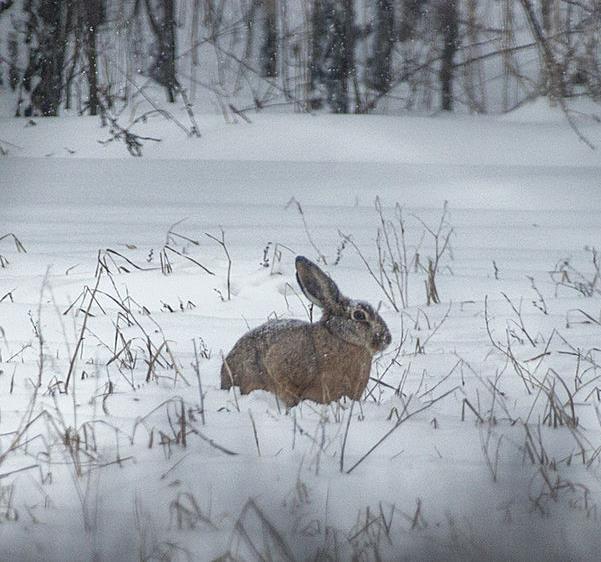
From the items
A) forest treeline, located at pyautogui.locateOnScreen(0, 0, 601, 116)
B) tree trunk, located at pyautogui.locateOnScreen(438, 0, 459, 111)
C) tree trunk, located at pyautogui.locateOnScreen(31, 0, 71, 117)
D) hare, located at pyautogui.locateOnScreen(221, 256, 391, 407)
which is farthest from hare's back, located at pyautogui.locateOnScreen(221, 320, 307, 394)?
tree trunk, located at pyautogui.locateOnScreen(438, 0, 459, 111)

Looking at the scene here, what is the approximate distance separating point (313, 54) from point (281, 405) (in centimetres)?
746

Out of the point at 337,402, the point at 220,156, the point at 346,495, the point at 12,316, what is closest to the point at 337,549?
the point at 346,495

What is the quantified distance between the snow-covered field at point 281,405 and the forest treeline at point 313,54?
1843 mm

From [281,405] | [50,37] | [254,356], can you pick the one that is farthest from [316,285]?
[50,37]

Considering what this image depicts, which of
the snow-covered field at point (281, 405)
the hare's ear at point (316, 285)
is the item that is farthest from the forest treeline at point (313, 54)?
the hare's ear at point (316, 285)

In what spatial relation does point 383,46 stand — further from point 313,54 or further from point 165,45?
point 165,45

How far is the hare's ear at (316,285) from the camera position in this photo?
117 inches

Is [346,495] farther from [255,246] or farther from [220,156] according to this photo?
[220,156]

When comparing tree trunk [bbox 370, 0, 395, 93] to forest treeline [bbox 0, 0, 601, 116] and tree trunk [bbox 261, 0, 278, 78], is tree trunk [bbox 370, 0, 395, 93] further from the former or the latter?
tree trunk [bbox 261, 0, 278, 78]

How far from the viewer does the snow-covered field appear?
6.67ft

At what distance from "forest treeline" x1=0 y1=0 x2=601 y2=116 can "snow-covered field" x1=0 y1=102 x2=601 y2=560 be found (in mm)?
1843

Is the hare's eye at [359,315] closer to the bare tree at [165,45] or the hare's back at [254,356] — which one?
the hare's back at [254,356]

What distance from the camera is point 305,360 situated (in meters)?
2.83

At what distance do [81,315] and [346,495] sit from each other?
2303 mm
